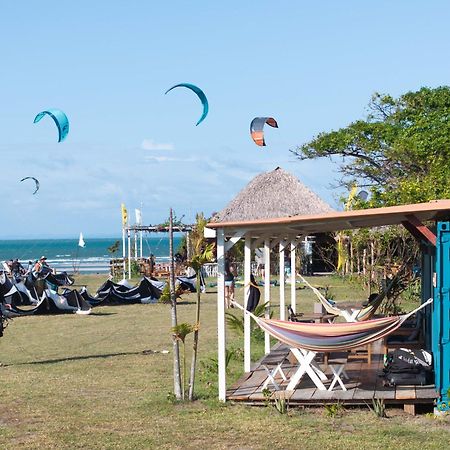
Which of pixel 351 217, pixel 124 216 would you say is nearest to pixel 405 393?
pixel 351 217

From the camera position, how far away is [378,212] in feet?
27.0

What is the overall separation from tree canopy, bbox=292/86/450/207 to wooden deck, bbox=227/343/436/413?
522 inches

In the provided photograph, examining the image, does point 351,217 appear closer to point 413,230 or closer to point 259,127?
point 413,230

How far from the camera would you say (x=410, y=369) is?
9125 mm

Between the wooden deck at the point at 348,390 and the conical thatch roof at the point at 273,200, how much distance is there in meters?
19.3

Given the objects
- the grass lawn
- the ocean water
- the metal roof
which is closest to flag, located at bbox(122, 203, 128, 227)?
the ocean water

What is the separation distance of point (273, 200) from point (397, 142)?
5353 millimetres

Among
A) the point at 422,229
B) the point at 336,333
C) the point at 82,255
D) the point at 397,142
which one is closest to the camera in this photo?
the point at 336,333

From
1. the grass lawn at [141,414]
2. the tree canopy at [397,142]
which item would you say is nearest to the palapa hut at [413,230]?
the grass lawn at [141,414]

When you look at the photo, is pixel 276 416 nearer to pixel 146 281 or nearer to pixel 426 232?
pixel 426 232

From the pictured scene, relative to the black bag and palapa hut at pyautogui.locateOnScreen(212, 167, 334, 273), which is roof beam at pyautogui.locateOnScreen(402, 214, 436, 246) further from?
palapa hut at pyautogui.locateOnScreen(212, 167, 334, 273)

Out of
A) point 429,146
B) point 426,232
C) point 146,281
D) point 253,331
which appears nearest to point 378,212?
point 426,232

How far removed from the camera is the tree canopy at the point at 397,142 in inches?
1011

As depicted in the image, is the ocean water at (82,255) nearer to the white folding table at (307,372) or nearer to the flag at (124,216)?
the flag at (124,216)
